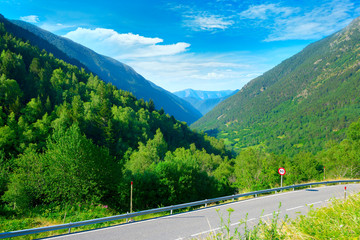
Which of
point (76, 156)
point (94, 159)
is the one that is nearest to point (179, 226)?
point (76, 156)

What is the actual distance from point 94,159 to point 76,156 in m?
2.08

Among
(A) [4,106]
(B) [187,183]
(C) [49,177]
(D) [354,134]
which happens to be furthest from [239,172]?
(A) [4,106]

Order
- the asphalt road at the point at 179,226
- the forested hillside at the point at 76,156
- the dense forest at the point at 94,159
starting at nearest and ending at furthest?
the asphalt road at the point at 179,226, the forested hillside at the point at 76,156, the dense forest at the point at 94,159

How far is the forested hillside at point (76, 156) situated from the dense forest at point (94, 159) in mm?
109

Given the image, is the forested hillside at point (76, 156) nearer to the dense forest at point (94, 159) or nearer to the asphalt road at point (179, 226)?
the dense forest at point (94, 159)

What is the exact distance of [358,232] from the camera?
4.32 metres

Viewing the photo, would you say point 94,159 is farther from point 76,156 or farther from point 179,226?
point 179,226

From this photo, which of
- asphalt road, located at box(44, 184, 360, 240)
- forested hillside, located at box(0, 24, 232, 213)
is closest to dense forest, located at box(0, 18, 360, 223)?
forested hillside, located at box(0, 24, 232, 213)

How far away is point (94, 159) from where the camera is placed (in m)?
25.3

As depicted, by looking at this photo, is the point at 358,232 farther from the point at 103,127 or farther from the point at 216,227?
the point at 103,127

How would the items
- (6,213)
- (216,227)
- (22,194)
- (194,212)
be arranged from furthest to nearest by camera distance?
(22,194)
(6,213)
(194,212)
(216,227)

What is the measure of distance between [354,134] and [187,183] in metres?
57.5

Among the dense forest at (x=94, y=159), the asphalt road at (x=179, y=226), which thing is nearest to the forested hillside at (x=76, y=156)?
the dense forest at (x=94, y=159)

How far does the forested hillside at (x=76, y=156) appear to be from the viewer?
23.6 metres
